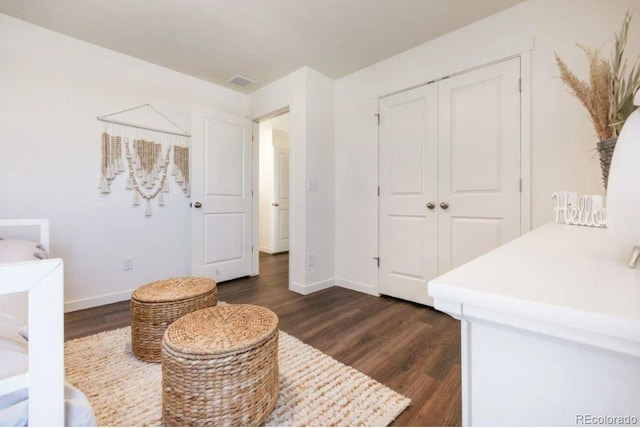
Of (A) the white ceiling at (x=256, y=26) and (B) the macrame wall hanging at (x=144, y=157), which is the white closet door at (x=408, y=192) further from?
(B) the macrame wall hanging at (x=144, y=157)

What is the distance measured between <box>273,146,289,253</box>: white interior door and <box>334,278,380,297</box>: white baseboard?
241 centimetres

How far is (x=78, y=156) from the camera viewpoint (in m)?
2.33

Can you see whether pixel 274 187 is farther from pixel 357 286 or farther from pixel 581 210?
pixel 581 210

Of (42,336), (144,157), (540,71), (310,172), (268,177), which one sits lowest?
(42,336)

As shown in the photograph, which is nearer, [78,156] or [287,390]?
[287,390]

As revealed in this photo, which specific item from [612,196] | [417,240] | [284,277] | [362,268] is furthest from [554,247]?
[284,277]

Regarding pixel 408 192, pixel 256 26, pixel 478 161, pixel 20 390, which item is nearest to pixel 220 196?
pixel 256 26

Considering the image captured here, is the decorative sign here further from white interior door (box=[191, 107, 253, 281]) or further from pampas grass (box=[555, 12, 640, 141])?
white interior door (box=[191, 107, 253, 281])

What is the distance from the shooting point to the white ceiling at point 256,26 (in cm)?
192

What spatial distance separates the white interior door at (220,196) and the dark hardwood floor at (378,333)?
34 centimetres

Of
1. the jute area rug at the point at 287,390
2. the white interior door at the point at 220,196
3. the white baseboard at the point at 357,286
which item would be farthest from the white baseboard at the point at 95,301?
the white baseboard at the point at 357,286

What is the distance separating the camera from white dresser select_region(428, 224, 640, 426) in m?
0.30

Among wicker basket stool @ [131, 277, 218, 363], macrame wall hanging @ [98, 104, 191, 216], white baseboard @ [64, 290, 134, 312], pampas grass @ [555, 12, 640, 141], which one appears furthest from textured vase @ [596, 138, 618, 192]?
white baseboard @ [64, 290, 134, 312]

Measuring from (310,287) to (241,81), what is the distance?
2342 millimetres
